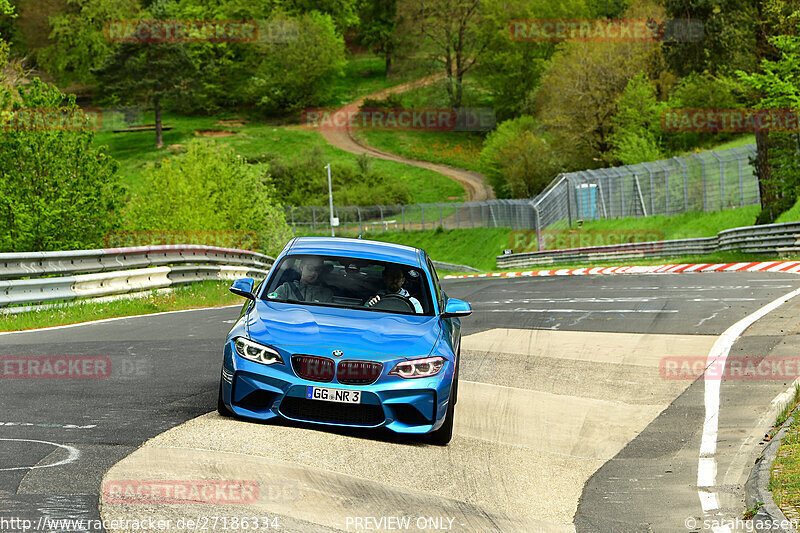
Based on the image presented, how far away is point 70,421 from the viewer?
7.55 m

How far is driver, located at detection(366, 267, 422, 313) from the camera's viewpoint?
8758 mm

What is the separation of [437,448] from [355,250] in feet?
7.79

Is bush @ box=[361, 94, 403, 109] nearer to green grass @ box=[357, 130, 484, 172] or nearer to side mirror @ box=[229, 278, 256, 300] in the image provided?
green grass @ box=[357, 130, 484, 172]

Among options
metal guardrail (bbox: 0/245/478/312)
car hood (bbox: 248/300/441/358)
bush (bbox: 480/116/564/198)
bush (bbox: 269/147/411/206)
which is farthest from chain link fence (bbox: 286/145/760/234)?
car hood (bbox: 248/300/441/358)

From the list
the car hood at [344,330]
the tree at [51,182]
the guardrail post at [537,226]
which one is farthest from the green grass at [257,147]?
the car hood at [344,330]

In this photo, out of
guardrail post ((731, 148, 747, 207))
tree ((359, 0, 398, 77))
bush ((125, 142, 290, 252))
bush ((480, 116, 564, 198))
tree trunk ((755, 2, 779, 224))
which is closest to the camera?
tree trunk ((755, 2, 779, 224))

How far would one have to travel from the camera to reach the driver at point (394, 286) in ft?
28.7

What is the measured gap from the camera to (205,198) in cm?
3828

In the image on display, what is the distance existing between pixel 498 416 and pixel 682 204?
37.9 meters

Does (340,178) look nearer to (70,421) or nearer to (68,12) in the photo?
(68,12)

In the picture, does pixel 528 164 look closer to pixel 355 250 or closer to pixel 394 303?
pixel 355 250

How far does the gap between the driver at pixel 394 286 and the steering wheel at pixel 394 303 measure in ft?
0.10

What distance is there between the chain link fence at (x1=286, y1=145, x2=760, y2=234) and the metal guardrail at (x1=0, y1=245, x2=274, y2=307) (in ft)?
81.2

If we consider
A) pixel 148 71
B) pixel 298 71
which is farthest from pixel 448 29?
pixel 148 71
